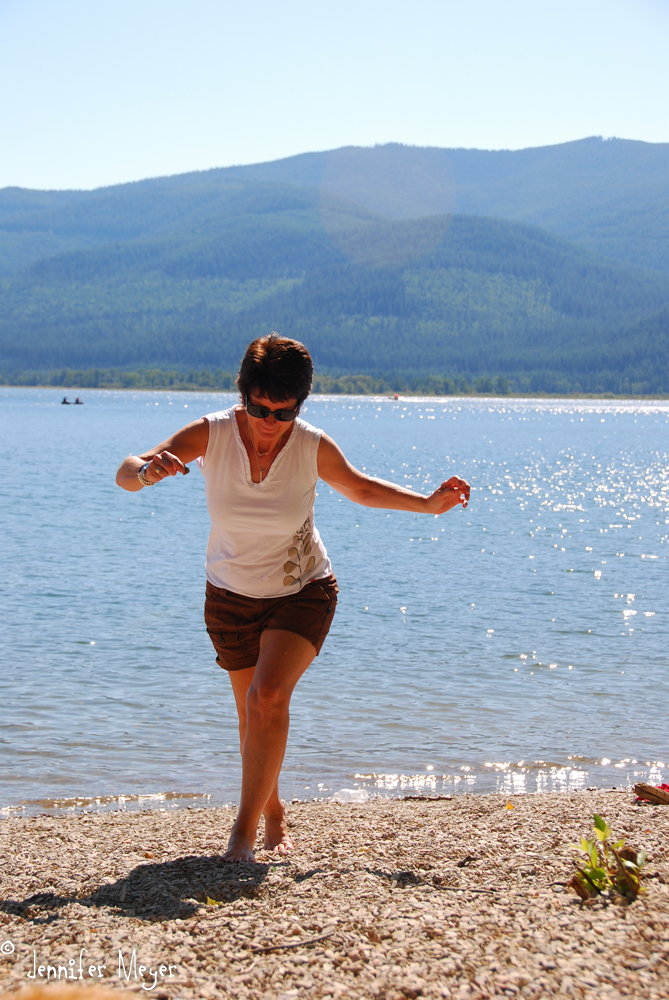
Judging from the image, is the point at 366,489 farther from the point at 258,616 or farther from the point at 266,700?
the point at 266,700

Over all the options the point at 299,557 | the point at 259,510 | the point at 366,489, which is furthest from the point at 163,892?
the point at 366,489

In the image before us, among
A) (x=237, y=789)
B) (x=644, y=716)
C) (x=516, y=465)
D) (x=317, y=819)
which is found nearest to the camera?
(x=317, y=819)

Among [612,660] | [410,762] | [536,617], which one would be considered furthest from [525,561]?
[410,762]

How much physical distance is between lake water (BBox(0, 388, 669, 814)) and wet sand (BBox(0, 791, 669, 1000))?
2.07 metres

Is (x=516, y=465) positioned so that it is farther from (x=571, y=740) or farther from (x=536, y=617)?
(x=571, y=740)

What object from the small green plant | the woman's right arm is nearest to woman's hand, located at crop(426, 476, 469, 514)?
the woman's right arm

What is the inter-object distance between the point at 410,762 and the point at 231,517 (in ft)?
13.8

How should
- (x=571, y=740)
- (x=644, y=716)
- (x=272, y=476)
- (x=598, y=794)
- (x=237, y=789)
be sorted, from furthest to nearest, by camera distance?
(x=644, y=716) → (x=571, y=740) → (x=237, y=789) → (x=598, y=794) → (x=272, y=476)

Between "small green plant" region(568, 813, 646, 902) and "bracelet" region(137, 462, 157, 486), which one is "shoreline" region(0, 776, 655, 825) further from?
"bracelet" region(137, 462, 157, 486)

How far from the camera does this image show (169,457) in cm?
401

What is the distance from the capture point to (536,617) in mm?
13930

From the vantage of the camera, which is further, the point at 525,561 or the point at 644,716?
the point at 525,561

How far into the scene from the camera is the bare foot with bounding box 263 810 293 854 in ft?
→ 15.6

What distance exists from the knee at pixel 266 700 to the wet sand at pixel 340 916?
2.32ft
